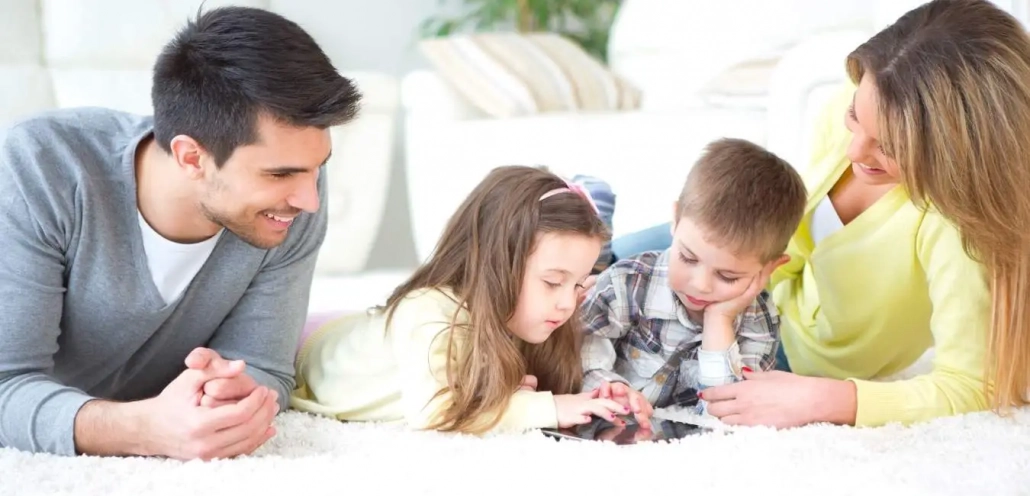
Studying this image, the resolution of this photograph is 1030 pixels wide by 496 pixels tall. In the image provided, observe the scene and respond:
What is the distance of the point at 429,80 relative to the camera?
332cm

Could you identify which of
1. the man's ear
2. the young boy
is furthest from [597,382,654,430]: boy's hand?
the man's ear

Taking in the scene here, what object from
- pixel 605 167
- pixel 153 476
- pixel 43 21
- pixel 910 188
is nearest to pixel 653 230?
pixel 910 188

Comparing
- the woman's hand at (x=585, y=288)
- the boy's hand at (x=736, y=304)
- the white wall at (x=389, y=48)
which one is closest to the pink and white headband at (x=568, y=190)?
the woman's hand at (x=585, y=288)

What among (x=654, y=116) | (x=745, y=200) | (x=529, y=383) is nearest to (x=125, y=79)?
(x=654, y=116)

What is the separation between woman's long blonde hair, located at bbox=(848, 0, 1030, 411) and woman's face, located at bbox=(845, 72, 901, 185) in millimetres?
17

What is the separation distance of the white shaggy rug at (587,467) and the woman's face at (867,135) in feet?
1.21

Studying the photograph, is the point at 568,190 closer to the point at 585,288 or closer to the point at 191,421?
the point at 585,288

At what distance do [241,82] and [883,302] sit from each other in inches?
41.0

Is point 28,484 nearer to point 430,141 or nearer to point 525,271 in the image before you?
point 525,271

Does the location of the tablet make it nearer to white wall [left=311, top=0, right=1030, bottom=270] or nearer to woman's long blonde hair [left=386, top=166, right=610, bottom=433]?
woman's long blonde hair [left=386, top=166, right=610, bottom=433]

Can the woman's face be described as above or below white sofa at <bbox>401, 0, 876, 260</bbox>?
above

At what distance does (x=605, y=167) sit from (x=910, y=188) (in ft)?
4.67

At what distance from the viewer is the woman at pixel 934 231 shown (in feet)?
5.11

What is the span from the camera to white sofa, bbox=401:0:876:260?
2.80 metres
